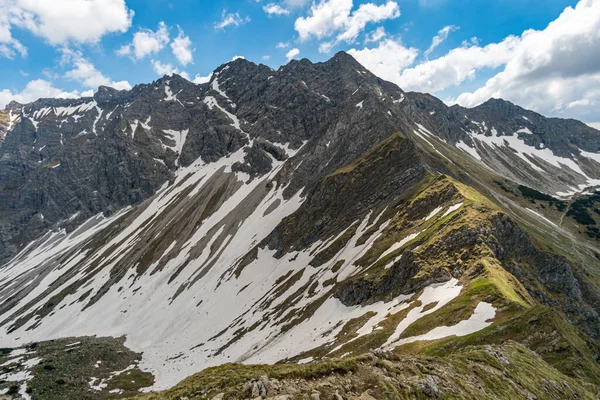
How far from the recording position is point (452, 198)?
233ft

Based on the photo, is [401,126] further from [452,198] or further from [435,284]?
[435,284]

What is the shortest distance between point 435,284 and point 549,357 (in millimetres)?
20494

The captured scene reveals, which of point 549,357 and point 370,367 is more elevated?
point 370,367

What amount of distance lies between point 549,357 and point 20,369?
291 ft

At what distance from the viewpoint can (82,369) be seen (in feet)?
224

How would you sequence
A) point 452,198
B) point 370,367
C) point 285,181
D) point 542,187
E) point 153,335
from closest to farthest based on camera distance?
point 370,367 < point 452,198 < point 153,335 < point 285,181 < point 542,187

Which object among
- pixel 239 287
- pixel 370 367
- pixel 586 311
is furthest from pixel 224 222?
pixel 370 367


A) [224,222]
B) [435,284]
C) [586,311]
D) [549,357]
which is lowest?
[586,311]

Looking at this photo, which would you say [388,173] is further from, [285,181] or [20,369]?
[20,369]

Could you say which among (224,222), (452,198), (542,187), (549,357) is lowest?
(542,187)

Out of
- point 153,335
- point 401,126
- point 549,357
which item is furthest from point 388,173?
point 153,335

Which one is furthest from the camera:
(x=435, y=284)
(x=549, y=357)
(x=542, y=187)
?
(x=542, y=187)

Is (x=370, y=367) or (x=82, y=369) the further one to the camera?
(x=82, y=369)

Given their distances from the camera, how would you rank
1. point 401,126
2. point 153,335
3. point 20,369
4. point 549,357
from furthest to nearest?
1. point 401,126
2. point 153,335
3. point 20,369
4. point 549,357
